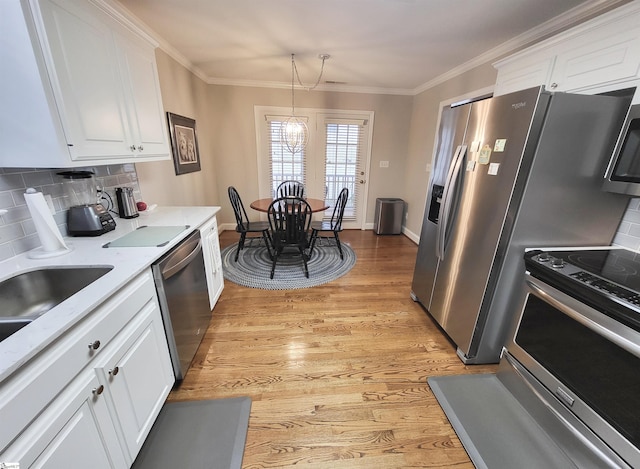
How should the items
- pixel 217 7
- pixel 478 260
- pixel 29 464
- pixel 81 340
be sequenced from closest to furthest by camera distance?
pixel 29 464
pixel 81 340
pixel 478 260
pixel 217 7

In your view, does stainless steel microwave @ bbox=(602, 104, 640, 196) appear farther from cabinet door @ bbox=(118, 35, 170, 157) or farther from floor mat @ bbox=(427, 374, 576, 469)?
cabinet door @ bbox=(118, 35, 170, 157)

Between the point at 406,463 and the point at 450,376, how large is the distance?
0.68m

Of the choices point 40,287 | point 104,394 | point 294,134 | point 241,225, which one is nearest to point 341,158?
point 294,134

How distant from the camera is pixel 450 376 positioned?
1718 mm

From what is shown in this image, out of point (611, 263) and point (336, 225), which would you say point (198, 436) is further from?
point (336, 225)

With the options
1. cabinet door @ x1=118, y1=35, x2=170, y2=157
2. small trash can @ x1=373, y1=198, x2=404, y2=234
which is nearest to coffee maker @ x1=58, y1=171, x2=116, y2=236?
cabinet door @ x1=118, y1=35, x2=170, y2=157

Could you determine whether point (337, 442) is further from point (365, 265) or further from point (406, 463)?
point (365, 265)

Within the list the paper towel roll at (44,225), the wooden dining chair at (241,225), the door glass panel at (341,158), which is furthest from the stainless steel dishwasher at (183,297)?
the door glass panel at (341,158)

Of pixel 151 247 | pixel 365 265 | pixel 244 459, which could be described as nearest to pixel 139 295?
pixel 151 247

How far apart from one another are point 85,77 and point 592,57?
2.72 meters

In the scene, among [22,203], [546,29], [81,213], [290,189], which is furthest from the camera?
[290,189]

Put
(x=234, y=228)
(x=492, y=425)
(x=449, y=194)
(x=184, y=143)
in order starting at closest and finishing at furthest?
(x=492, y=425) < (x=449, y=194) < (x=184, y=143) < (x=234, y=228)

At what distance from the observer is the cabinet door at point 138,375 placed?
1010 mm

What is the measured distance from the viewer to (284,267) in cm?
322
